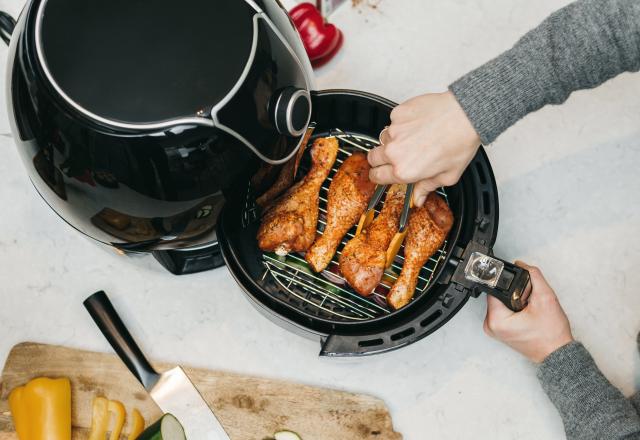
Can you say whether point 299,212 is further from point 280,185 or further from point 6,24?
point 6,24

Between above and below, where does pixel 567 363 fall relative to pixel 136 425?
above

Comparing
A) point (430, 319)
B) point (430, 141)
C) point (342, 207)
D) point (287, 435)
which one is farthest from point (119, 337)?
point (430, 141)

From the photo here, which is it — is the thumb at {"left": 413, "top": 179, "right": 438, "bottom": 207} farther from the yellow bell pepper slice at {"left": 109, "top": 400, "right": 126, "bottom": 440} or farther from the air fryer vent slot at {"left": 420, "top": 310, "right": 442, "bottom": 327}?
the yellow bell pepper slice at {"left": 109, "top": 400, "right": 126, "bottom": 440}

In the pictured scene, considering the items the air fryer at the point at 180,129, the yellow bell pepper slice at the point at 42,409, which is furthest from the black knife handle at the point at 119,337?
the air fryer at the point at 180,129

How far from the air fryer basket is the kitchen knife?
0.87ft

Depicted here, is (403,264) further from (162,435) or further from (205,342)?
(162,435)

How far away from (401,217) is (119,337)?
62 centimetres

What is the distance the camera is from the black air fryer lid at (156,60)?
28.5 inches

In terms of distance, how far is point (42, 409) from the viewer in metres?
1.13

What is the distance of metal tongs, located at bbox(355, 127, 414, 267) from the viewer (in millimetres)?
1060

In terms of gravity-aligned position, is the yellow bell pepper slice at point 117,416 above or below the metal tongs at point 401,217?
below

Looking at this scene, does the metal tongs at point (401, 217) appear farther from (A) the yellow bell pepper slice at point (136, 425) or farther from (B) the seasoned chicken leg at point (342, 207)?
(A) the yellow bell pepper slice at point (136, 425)

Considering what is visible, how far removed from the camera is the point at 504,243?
1.26 metres

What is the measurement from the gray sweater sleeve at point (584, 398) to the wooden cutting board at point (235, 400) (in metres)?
0.33
